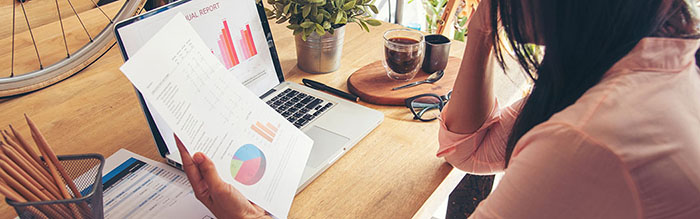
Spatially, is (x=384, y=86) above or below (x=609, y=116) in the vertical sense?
below

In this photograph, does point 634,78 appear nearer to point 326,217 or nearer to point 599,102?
point 599,102

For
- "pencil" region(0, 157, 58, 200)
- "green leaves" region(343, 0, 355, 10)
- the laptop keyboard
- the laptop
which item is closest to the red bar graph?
the laptop

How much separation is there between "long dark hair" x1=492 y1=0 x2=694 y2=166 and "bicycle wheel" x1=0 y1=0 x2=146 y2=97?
84 cm

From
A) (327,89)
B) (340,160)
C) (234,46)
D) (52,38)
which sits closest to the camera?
(340,160)

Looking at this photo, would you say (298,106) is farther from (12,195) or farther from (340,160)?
(12,195)

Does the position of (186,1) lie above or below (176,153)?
above

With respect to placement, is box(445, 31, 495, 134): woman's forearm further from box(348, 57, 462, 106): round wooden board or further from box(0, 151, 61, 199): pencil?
box(0, 151, 61, 199): pencil

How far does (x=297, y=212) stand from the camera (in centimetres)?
72

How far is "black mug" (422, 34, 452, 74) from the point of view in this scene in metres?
1.07

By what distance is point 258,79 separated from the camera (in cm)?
99

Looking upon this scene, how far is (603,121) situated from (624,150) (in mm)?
34

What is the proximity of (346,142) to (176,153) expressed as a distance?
0.29m

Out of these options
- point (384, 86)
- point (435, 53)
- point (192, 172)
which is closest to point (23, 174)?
point (192, 172)

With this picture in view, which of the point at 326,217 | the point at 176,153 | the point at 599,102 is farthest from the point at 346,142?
the point at 599,102
